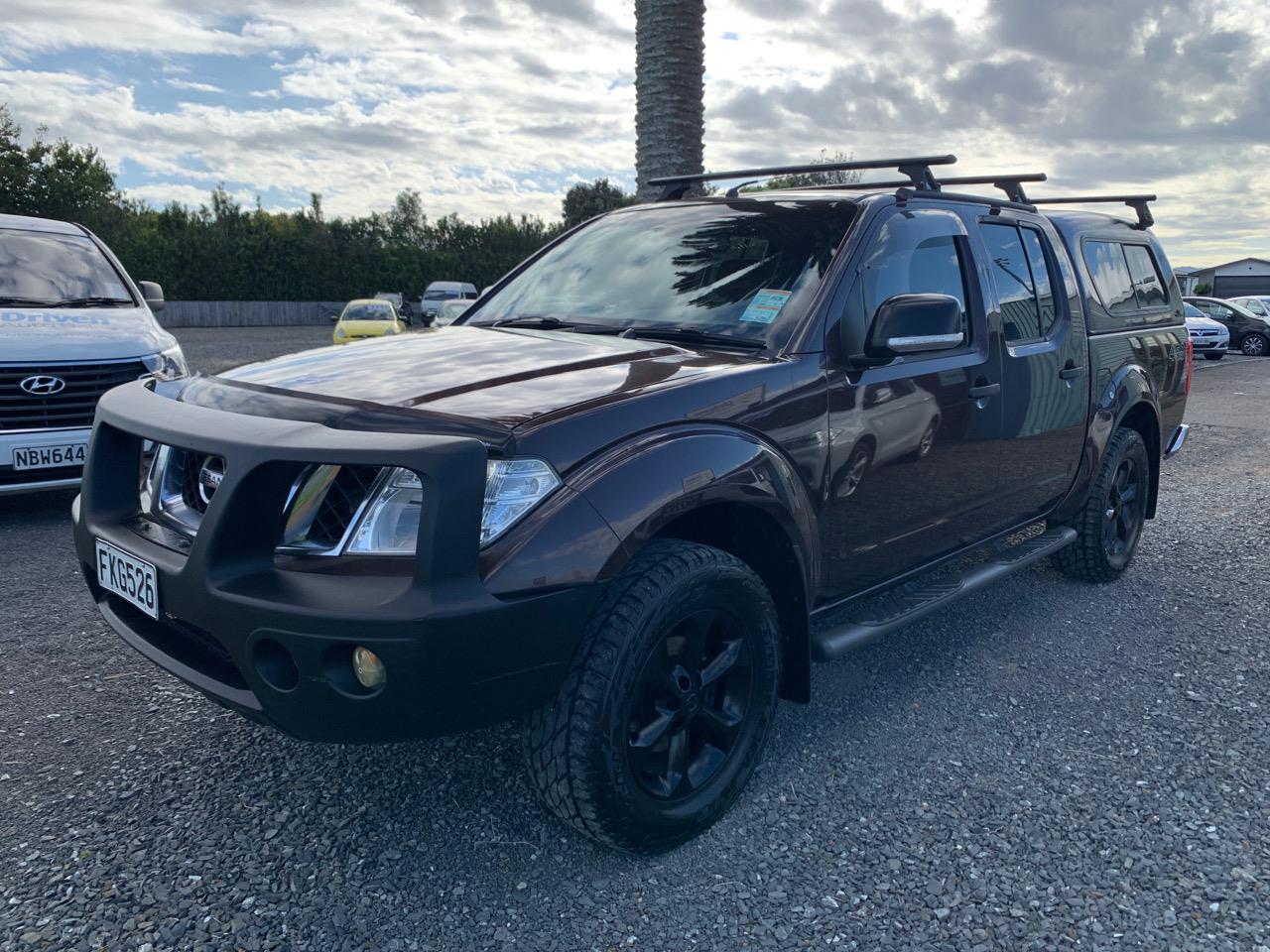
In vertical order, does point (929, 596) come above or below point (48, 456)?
below

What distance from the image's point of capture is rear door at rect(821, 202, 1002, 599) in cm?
303

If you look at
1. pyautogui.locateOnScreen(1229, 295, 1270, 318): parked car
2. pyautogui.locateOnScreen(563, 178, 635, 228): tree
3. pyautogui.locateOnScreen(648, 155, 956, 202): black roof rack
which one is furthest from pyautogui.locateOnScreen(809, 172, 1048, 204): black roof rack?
pyautogui.locateOnScreen(563, 178, 635, 228): tree

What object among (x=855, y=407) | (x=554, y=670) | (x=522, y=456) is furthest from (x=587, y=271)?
(x=554, y=670)

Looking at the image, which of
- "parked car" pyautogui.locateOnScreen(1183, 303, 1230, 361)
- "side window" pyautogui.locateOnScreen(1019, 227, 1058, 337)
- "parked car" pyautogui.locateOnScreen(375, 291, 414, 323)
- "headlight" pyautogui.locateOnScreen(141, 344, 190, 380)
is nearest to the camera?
"side window" pyautogui.locateOnScreen(1019, 227, 1058, 337)

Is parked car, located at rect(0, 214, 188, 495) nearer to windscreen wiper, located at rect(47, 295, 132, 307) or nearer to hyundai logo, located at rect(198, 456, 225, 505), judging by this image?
windscreen wiper, located at rect(47, 295, 132, 307)

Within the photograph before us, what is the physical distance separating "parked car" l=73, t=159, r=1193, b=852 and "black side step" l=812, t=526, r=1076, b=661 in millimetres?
19

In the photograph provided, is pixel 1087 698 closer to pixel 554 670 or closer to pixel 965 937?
pixel 965 937

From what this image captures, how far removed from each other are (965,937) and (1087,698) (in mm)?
1626

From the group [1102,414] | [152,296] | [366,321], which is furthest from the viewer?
[366,321]

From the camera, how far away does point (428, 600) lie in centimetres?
203

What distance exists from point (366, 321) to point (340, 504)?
2028cm

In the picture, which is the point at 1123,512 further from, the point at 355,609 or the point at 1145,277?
the point at 355,609

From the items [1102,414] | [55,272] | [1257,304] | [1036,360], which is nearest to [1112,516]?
[1102,414]

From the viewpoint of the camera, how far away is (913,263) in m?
3.47
